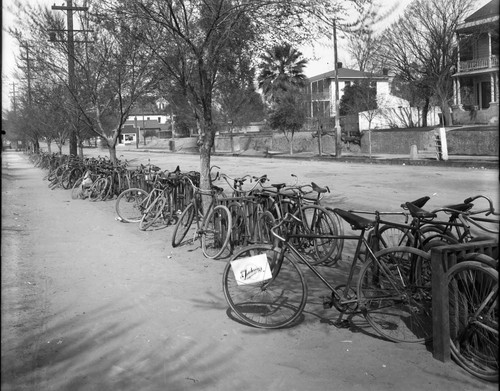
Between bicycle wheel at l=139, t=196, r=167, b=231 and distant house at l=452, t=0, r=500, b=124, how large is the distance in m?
25.9

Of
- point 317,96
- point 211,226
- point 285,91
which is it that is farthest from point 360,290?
point 317,96

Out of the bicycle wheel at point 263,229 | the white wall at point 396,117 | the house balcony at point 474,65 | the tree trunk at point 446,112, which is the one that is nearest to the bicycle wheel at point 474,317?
the bicycle wheel at point 263,229

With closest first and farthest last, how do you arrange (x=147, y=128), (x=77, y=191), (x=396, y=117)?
(x=77, y=191) < (x=396, y=117) < (x=147, y=128)

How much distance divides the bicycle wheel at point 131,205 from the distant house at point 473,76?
82.0 feet

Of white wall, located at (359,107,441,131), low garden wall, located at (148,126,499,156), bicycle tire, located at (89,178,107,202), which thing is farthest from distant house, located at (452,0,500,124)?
bicycle tire, located at (89,178,107,202)

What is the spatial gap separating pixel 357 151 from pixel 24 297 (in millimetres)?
34042

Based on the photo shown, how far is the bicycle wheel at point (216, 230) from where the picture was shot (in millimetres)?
7430

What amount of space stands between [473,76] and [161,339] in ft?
123

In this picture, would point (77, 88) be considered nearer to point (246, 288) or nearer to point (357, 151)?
point (246, 288)

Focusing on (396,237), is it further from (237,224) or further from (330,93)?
(330,93)

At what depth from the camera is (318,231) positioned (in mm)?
7035

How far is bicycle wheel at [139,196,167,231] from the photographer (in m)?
9.92

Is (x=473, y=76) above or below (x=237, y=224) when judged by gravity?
above

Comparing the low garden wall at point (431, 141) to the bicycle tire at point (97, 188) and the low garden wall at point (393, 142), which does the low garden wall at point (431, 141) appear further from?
the bicycle tire at point (97, 188)
